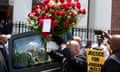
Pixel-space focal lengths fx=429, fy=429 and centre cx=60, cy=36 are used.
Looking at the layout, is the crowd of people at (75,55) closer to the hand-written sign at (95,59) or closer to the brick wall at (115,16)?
the hand-written sign at (95,59)

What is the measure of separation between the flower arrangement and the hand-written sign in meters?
0.82

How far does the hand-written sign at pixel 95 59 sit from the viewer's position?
22.0ft

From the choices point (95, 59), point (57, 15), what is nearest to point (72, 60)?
point (57, 15)

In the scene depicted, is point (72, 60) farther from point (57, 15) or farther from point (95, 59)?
point (95, 59)

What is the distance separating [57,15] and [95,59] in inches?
43.9

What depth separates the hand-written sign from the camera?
6699 mm

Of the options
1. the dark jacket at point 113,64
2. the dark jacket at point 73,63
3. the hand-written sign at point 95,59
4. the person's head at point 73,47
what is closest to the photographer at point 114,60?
the dark jacket at point 113,64

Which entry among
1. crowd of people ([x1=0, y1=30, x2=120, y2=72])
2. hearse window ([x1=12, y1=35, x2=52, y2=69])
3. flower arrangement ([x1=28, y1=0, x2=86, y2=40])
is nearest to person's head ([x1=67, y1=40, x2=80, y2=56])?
crowd of people ([x1=0, y1=30, x2=120, y2=72])

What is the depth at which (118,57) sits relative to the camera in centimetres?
574

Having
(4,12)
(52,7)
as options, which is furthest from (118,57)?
(4,12)

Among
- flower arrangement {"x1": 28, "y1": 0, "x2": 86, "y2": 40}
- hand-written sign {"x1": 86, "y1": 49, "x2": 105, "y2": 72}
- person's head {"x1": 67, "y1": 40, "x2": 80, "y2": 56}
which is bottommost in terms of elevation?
hand-written sign {"x1": 86, "y1": 49, "x2": 105, "y2": 72}

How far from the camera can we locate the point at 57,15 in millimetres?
6219

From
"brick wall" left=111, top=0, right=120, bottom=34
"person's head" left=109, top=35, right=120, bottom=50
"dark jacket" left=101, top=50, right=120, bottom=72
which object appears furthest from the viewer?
"brick wall" left=111, top=0, right=120, bottom=34

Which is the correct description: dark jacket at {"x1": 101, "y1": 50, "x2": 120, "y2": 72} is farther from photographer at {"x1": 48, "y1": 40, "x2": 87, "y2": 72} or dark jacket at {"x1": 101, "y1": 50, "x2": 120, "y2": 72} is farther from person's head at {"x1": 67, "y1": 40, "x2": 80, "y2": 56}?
person's head at {"x1": 67, "y1": 40, "x2": 80, "y2": 56}
